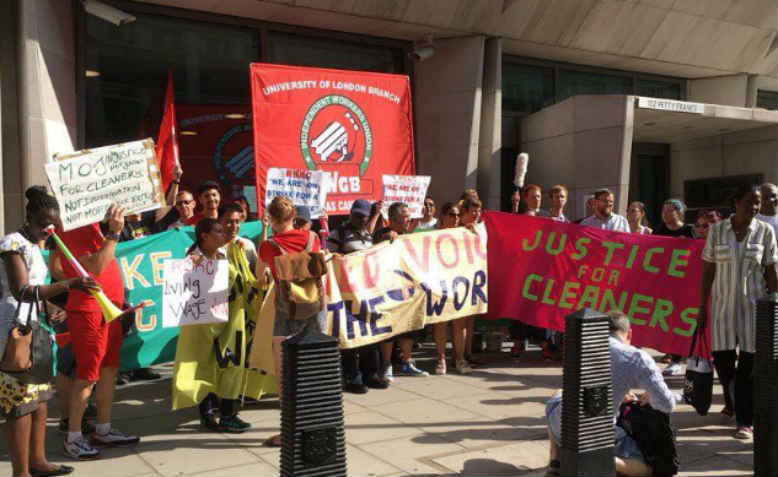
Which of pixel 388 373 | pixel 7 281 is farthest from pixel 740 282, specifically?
pixel 7 281

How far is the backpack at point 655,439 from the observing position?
4203 millimetres

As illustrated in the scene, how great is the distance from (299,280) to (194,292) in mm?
791

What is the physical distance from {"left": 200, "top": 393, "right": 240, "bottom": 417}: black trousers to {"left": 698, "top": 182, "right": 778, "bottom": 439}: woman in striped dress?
3.85 metres

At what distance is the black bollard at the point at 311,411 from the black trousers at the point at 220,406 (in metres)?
2.48

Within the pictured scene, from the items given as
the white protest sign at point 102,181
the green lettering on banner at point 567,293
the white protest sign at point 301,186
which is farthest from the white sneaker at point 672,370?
the white protest sign at point 102,181

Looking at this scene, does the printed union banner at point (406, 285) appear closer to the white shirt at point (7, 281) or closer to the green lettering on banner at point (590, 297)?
the green lettering on banner at point (590, 297)

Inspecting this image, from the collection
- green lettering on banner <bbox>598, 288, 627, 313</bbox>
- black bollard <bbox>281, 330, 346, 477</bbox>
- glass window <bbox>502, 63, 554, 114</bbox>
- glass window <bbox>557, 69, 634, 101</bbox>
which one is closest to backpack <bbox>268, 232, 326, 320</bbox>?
black bollard <bbox>281, 330, 346, 477</bbox>

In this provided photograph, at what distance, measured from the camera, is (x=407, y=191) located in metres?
8.08

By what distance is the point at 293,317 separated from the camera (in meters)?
5.29

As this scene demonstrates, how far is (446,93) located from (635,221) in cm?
476

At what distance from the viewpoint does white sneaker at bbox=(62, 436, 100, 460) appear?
193 inches

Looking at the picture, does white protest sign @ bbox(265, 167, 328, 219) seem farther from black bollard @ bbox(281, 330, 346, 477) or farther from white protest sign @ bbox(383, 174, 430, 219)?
black bollard @ bbox(281, 330, 346, 477)

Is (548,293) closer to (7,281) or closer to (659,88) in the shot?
(7,281)

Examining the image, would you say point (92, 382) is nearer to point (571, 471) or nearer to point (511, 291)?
point (571, 471)
